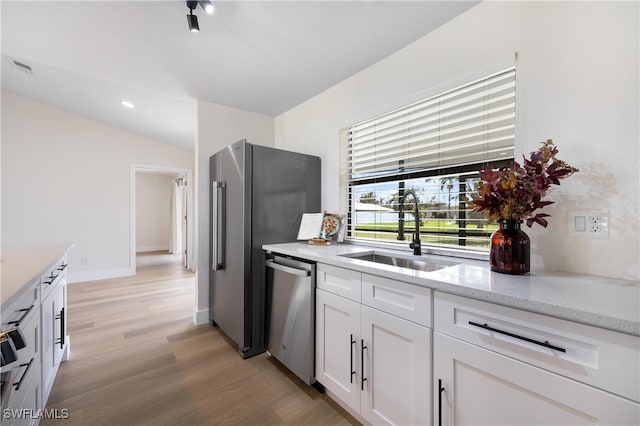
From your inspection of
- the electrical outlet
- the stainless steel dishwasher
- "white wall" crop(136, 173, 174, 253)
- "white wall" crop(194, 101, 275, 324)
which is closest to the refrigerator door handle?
"white wall" crop(194, 101, 275, 324)

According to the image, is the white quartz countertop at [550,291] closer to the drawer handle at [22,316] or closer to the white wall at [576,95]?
the white wall at [576,95]

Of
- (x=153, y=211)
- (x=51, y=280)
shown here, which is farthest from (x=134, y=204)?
(x=51, y=280)

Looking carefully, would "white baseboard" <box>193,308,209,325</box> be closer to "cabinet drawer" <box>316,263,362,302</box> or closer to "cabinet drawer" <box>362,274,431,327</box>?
"cabinet drawer" <box>316,263,362,302</box>

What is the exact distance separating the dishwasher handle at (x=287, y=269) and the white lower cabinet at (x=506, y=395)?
88 centimetres

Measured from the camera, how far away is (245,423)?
1478 millimetres

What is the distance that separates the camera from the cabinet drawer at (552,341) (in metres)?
0.70

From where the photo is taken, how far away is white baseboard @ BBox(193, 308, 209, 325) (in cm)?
279

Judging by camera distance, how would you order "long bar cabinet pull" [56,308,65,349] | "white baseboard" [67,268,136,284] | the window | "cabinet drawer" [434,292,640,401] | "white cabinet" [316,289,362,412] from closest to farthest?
"cabinet drawer" [434,292,640,401]
"white cabinet" [316,289,362,412]
the window
"long bar cabinet pull" [56,308,65,349]
"white baseboard" [67,268,136,284]

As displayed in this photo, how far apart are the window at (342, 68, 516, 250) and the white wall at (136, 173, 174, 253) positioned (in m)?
7.17

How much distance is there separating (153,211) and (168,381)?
7124 mm

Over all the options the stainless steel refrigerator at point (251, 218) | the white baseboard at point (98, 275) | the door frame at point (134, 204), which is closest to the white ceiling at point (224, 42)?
the stainless steel refrigerator at point (251, 218)

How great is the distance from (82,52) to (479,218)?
3.36 metres

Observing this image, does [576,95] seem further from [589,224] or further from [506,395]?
[506,395]

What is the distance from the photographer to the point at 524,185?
1133 mm
